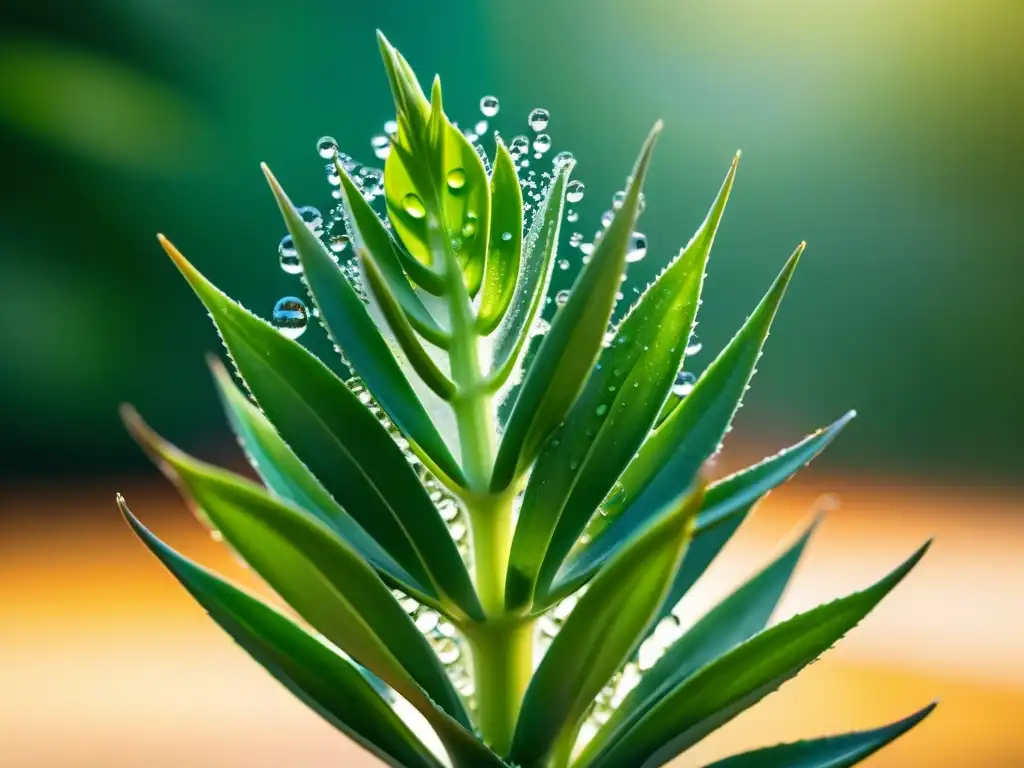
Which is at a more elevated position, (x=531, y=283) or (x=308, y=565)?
(x=531, y=283)

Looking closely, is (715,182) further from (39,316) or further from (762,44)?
(39,316)

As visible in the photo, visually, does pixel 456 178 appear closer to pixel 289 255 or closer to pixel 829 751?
pixel 289 255

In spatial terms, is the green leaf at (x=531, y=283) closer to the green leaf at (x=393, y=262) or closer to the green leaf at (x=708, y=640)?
the green leaf at (x=393, y=262)

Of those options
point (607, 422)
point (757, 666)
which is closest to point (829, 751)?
point (757, 666)

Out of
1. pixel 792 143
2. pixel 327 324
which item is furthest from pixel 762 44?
pixel 327 324

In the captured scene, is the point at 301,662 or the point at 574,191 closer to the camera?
the point at 301,662

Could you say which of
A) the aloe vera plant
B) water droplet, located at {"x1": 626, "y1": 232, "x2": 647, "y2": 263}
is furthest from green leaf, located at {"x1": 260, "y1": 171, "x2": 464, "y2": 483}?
water droplet, located at {"x1": 626, "y1": 232, "x2": 647, "y2": 263}

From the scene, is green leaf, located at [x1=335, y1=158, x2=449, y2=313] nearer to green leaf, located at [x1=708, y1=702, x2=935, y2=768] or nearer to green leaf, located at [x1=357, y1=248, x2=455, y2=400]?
green leaf, located at [x1=357, y1=248, x2=455, y2=400]
